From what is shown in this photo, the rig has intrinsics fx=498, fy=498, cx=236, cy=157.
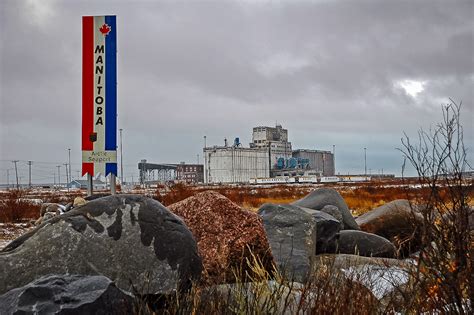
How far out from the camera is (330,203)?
13125 mm

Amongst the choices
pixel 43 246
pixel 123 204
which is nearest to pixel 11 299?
pixel 43 246

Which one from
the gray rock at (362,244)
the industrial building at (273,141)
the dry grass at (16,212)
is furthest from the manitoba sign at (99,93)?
the industrial building at (273,141)

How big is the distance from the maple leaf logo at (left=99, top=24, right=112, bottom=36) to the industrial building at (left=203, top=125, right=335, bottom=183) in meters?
101

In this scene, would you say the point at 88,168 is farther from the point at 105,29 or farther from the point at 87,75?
the point at 105,29

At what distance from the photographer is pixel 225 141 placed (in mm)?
116188

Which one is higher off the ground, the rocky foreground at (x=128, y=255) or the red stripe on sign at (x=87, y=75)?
the red stripe on sign at (x=87, y=75)

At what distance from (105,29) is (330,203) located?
7.51 metres

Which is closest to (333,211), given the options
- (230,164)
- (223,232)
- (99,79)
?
(223,232)

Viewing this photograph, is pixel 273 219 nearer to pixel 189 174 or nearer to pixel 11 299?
pixel 11 299

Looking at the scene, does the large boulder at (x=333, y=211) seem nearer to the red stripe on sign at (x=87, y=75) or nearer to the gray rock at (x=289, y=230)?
the gray rock at (x=289, y=230)

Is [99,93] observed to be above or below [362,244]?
above

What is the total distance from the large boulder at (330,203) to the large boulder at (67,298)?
31.7 ft

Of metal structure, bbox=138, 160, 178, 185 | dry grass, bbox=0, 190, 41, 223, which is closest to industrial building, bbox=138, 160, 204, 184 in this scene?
metal structure, bbox=138, 160, 178, 185

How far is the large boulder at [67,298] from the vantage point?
3.27 metres
